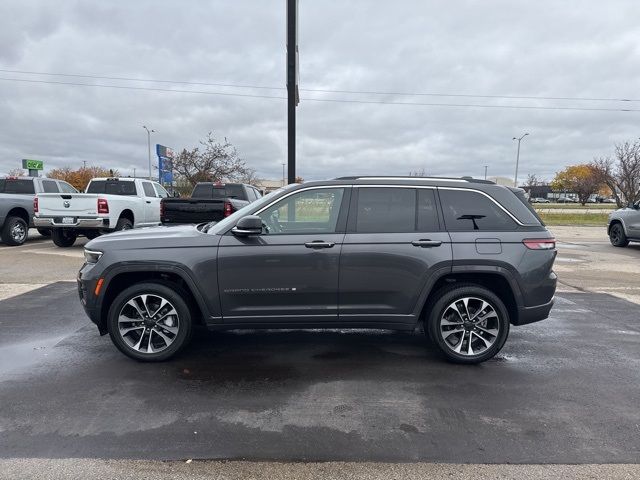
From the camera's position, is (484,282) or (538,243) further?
(484,282)

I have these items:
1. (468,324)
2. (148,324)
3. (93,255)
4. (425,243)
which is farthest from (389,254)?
(93,255)

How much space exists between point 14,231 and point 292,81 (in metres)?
9.52

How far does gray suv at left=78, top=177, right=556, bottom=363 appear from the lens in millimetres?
4219

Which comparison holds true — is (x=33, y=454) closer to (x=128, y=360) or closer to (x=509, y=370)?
(x=128, y=360)

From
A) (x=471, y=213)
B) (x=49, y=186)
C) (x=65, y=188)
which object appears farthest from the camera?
(x=65, y=188)

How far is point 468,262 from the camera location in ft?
14.0

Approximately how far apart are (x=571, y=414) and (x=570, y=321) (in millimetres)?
2944

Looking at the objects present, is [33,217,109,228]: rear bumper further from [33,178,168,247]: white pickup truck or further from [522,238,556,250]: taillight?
[522,238,556,250]: taillight

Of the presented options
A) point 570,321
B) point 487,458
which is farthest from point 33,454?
point 570,321

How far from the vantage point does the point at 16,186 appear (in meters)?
13.4

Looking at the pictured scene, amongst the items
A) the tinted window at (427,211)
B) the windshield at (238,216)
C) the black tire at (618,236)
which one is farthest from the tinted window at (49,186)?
the black tire at (618,236)

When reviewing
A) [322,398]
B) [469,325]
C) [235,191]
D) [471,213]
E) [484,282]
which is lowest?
[322,398]

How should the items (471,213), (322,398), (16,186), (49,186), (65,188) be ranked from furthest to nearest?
(65,188) < (49,186) < (16,186) < (471,213) < (322,398)

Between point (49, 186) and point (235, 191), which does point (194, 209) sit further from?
point (49, 186)
